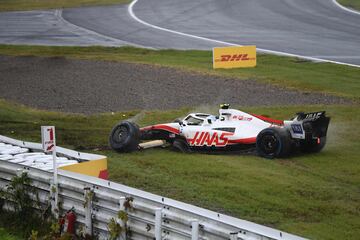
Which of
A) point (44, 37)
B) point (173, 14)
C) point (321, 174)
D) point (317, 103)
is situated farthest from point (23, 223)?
point (173, 14)

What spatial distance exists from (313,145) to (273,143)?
1.11 meters

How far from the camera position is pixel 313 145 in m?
18.4

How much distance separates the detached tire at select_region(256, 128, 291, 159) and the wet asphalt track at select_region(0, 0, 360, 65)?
55.2 ft

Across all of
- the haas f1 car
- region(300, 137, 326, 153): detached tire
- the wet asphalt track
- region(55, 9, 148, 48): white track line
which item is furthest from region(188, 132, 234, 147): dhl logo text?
region(55, 9, 148, 48): white track line

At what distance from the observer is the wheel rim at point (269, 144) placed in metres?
17.9

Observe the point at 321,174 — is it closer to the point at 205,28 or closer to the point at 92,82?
the point at 92,82

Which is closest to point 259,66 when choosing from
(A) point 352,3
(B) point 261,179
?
(B) point 261,179

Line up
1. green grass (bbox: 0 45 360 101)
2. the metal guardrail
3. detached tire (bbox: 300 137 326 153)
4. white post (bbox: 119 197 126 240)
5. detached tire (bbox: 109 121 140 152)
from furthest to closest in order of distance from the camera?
green grass (bbox: 0 45 360 101) < detached tire (bbox: 109 121 140 152) < detached tire (bbox: 300 137 326 153) < white post (bbox: 119 197 126 240) < the metal guardrail

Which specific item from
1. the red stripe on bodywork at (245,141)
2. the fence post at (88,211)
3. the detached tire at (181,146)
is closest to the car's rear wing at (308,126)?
the red stripe on bodywork at (245,141)

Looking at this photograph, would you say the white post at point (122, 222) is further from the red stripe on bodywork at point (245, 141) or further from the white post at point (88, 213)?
the red stripe on bodywork at point (245, 141)

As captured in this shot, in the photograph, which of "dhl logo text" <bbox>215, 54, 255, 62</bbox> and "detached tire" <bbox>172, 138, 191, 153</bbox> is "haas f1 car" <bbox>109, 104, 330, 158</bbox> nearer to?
"detached tire" <bbox>172, 138, 191, 153</bbox>

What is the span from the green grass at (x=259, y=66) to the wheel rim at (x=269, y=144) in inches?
363

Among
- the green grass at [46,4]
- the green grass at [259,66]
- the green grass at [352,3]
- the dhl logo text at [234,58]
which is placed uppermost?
the green grass at [352,3]

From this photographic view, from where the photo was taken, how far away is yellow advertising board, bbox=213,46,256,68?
32.9 metres
